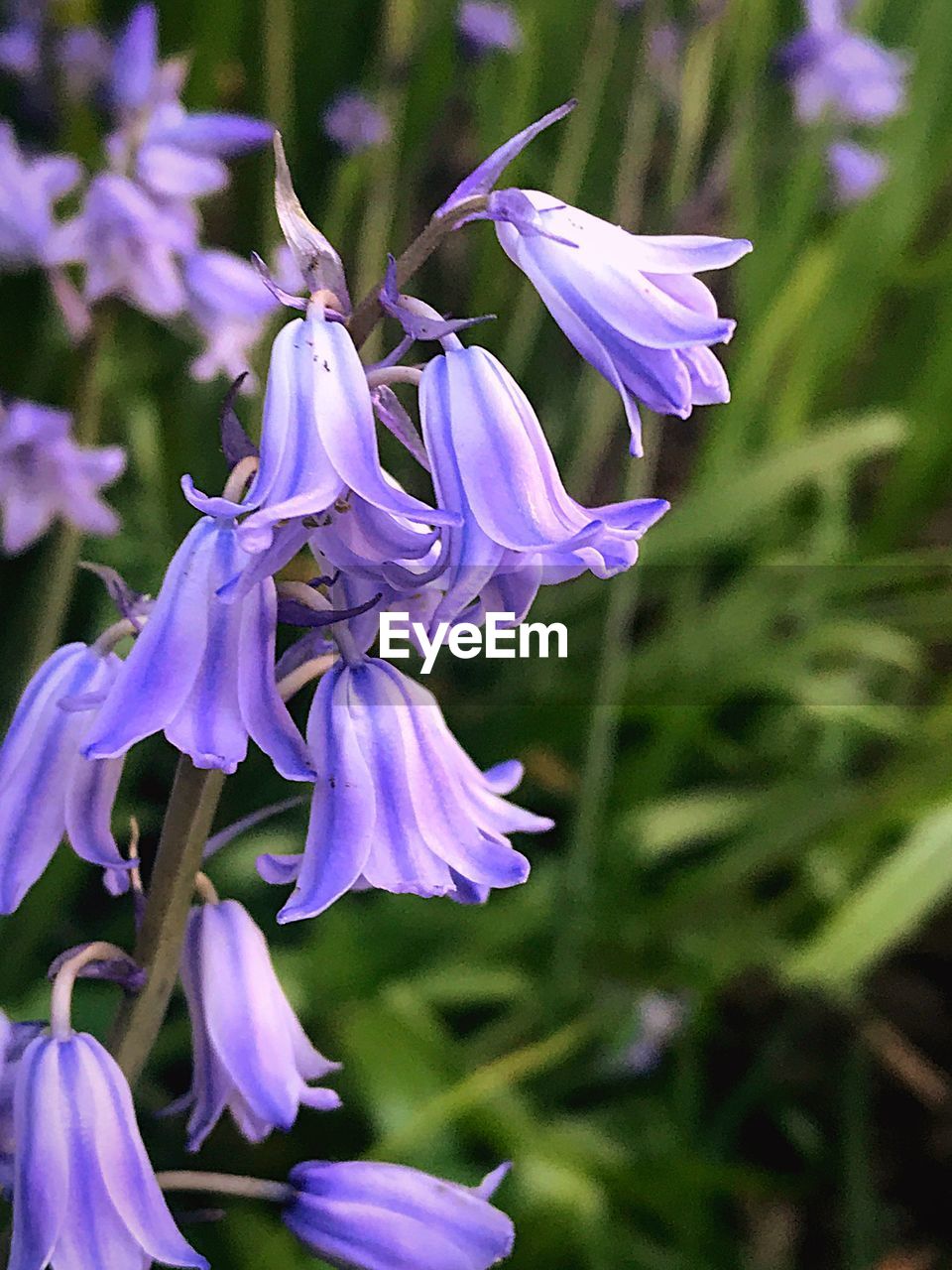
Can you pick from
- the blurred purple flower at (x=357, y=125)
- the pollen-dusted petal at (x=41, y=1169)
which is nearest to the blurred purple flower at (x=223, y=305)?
the blurred purple flower at (x=357, y=125)

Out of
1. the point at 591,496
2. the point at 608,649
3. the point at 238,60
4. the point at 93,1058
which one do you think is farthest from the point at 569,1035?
the point at 238,60

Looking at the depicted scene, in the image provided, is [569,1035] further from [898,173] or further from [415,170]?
[898,173]

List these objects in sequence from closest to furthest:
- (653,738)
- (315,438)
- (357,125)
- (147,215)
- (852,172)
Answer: (315,438) < (147,215) < (357,125) < (653,738) < (852,172)

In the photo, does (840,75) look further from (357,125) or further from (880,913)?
(880,913)

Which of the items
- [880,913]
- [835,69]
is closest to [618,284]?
[880,913]

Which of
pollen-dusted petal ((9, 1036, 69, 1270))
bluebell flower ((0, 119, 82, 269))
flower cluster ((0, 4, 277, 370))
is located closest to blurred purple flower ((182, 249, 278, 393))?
flower cluster ((0, 4, 277, 370))

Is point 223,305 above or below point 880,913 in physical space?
above
